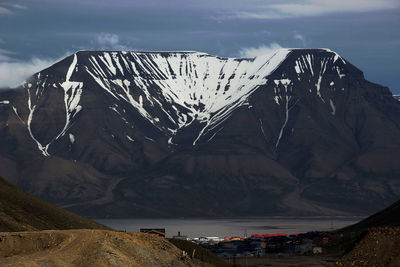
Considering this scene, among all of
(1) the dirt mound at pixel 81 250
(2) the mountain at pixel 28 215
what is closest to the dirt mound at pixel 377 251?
(1) the dirt mound at pixel 81 250

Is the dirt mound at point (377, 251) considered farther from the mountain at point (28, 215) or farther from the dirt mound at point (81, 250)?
the mountain at point (28, 215)

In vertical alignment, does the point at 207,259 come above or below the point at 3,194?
below

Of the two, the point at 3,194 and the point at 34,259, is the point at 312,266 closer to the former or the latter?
the point at 3,194

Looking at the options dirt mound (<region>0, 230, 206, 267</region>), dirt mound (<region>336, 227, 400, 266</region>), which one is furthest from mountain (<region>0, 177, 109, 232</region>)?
dirt mound (<region>336, 227, 400, 266</region>)

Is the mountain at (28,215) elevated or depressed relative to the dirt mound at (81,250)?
elevated

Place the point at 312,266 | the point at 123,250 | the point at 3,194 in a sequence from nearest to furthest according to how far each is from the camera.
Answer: the point at 123,250 → the point at 3,194 → the point at 312,266

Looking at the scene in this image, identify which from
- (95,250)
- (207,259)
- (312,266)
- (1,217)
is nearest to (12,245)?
(95,250)
